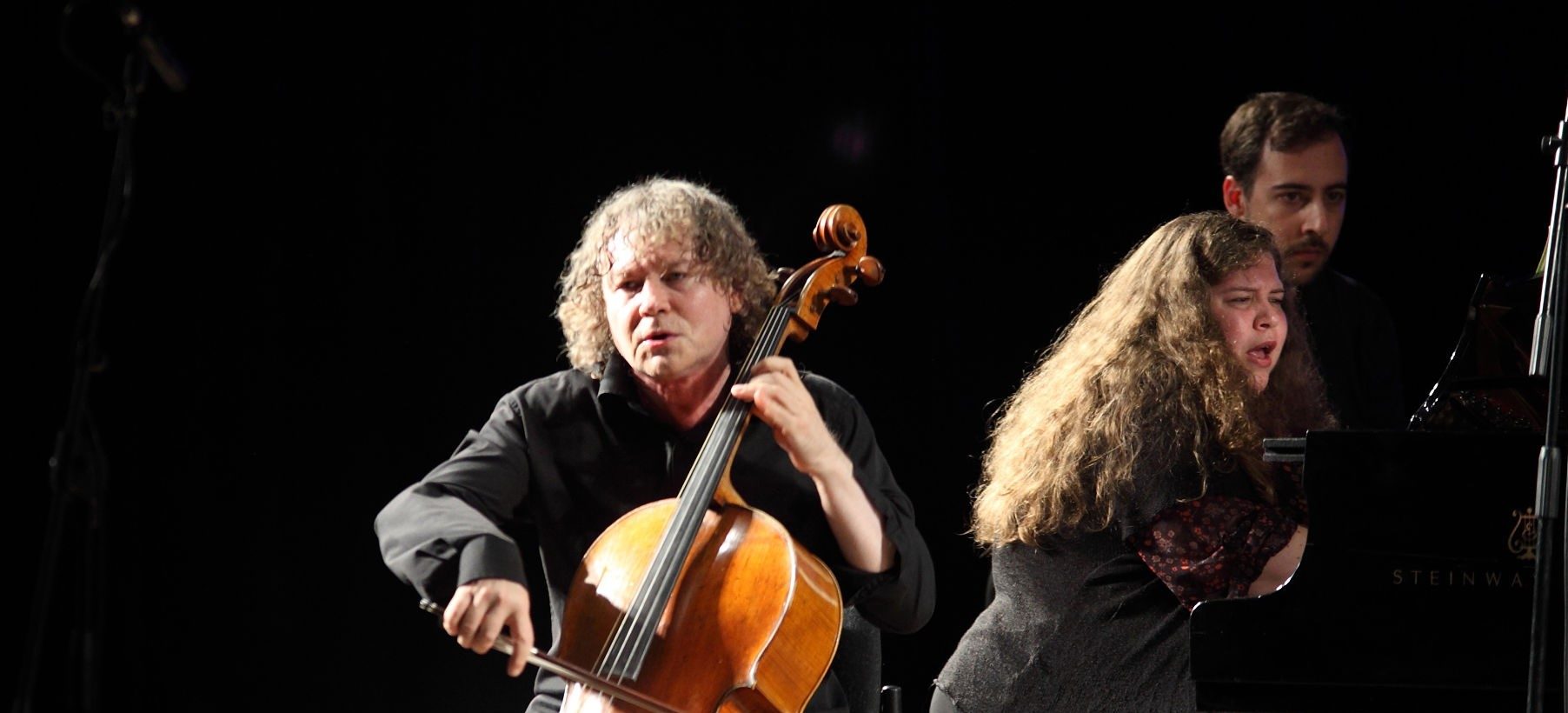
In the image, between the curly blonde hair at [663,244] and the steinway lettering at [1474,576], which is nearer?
the steinway lettering at [1474,576]

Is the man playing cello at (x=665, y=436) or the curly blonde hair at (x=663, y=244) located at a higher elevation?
the curly blonde hair at (x=663, y=244)

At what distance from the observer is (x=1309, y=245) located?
12.3 feet

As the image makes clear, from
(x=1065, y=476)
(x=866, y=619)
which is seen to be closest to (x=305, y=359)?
(x=866, y=619)

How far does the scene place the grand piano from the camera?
207cm

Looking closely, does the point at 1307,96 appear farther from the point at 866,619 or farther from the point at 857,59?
the point at 866,619

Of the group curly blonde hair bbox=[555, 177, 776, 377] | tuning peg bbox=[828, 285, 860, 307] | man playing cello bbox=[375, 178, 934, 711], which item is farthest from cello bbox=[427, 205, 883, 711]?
curly blonde hair bbox=[555, 177, 776, 377]

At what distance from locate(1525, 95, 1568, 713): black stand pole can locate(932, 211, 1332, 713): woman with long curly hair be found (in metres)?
0.50

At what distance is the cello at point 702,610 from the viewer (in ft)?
6.75

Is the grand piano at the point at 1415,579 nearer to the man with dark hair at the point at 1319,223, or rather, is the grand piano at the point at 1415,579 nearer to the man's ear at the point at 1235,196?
the man with dark hair at the point at 1319,223

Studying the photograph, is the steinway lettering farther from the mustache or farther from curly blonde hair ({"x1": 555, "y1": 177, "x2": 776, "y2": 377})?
the mustache

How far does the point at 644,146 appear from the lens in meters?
3.73

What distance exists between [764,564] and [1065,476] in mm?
621

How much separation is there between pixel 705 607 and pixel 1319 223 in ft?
7.61

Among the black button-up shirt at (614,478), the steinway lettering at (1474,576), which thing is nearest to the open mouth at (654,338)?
the black button-up shirt at (614,478)
